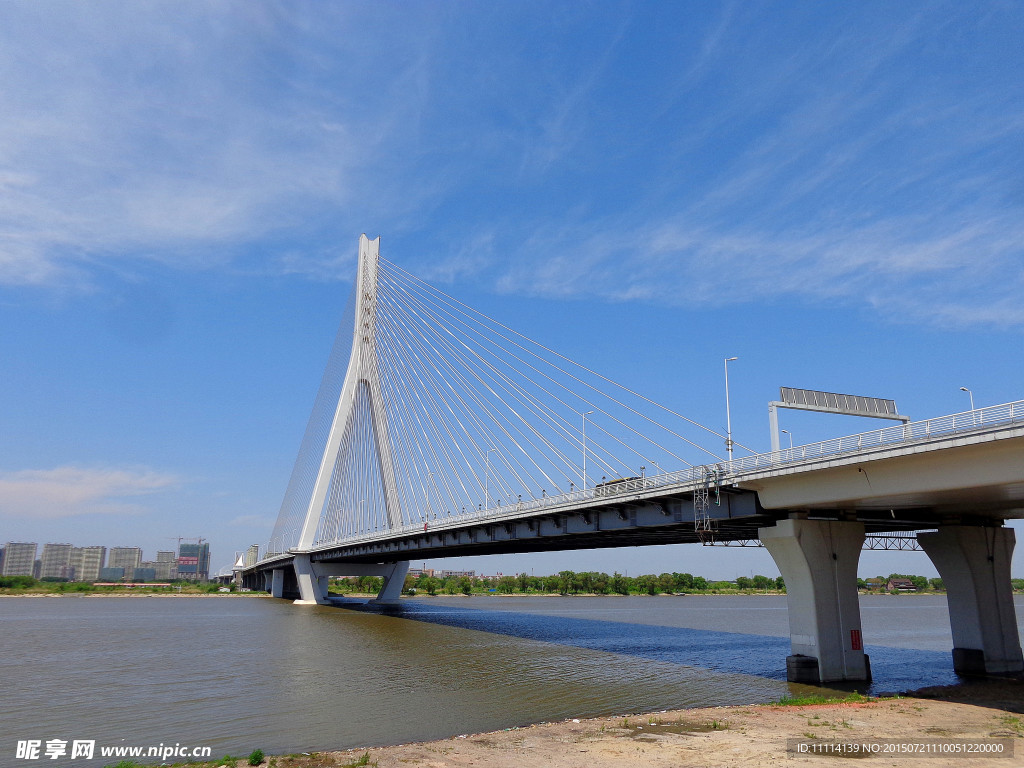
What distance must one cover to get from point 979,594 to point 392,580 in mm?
73433

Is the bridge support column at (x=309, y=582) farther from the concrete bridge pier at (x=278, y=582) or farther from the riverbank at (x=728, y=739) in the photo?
the riverbank at (x=728, y=739)

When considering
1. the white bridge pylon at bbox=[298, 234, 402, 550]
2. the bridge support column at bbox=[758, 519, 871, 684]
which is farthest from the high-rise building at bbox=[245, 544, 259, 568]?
the bridge support column at bbox=[758, 519, 871, 684]

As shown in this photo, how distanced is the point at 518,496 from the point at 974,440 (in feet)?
93.1

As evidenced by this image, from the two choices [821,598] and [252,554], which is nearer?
[821,598]

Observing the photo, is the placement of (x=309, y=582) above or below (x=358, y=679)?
above

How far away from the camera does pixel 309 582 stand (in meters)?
90.5

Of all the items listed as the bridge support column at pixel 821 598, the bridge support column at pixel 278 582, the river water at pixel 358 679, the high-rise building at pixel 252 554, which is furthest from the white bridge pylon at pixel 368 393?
the high-rise building at pixel 252 554

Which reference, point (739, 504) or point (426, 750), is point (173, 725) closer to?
point (426, 750)

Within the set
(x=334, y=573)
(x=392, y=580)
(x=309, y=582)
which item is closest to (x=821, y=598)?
(x=334, y=573)

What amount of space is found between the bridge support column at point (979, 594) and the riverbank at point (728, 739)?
9.24m

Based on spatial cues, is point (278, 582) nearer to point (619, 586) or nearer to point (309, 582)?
point (309, 582)

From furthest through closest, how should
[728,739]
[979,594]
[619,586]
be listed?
[619,586]
[979,594]
[728,739]

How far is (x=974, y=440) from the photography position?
20.2 metres

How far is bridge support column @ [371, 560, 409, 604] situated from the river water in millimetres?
36388
